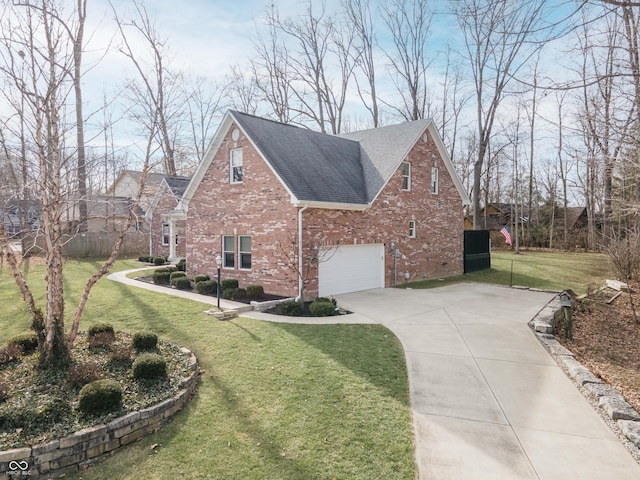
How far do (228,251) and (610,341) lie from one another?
12369 millimetres

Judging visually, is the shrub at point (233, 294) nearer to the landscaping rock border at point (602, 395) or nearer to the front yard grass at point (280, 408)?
the front yard grass at point (280, 408)

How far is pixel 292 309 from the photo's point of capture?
1089cm

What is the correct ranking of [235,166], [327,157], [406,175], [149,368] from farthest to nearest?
[406,175], [327,157], [235,166], [149,368]

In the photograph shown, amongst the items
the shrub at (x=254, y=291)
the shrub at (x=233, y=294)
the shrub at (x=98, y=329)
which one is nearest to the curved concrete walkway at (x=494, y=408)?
the shrub at (x=254, y=291)

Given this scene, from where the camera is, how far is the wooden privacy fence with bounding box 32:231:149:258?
2406cm

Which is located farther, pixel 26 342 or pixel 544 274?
pixel 544 274

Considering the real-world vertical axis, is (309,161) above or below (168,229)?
above

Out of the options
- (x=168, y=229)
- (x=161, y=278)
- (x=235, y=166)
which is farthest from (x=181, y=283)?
(x=168, y=229)

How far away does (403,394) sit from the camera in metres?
5.91

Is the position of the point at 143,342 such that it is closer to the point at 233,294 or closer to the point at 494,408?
the point at 233,294

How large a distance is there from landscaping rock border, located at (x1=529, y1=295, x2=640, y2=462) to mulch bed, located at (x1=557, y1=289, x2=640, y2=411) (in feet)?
1.62

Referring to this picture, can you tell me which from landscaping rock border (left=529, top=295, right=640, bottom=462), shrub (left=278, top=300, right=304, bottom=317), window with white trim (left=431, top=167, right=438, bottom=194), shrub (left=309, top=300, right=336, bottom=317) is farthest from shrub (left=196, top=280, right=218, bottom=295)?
window with white trim (left=431, top=167, right=438, bottom=194)

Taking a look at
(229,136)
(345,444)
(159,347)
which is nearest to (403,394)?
(345,444)

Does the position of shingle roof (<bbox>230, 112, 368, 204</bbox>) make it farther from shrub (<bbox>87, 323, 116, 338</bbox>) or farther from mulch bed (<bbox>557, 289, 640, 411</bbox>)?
mulch bed (<bbox>557, 289, 640, 411</bbox>)
